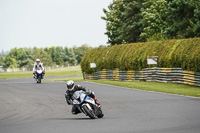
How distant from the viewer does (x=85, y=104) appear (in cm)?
1223

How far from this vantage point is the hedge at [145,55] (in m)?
28.0

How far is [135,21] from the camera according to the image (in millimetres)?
67750

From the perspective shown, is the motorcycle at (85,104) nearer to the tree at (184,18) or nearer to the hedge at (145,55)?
the hedge at (145,55)

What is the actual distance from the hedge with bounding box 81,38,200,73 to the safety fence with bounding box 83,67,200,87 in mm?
351

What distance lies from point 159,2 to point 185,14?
10.8 m

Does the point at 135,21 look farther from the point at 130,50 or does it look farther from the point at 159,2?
the point at 130,50

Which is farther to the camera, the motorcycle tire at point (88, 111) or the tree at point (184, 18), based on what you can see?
the tree at point (184, 18)

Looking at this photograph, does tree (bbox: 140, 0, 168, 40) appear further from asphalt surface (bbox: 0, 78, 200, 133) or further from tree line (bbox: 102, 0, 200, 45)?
asphalt surface (bbox: 0, 78, 200, 133)

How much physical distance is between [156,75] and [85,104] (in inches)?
839

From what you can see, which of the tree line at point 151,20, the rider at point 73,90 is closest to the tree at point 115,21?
the tree line at point 151,20

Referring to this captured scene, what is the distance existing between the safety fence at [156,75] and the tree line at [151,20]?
953 cm

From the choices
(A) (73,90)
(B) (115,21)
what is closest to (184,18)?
(B) (115,21)

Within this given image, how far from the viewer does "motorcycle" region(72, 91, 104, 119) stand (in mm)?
12281

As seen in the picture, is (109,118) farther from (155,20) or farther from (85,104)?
(155,20)
